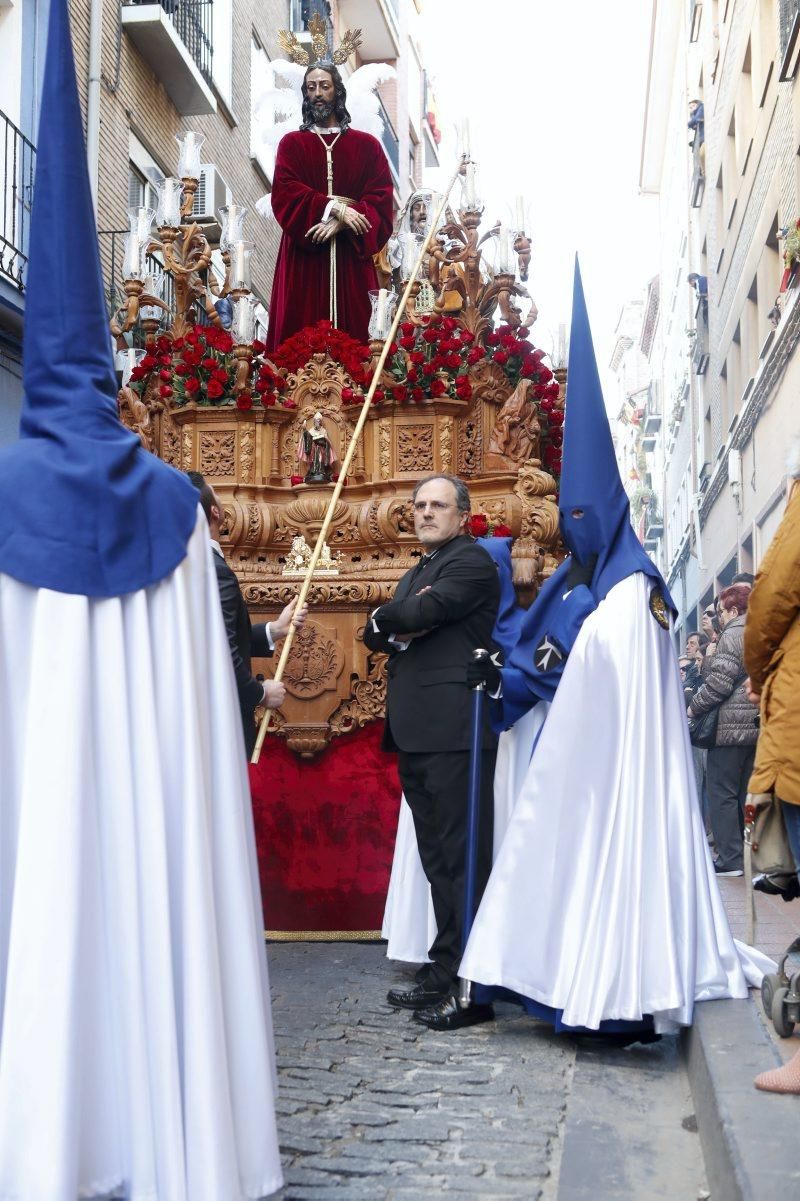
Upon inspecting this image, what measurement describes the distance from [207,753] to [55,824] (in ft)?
1.37

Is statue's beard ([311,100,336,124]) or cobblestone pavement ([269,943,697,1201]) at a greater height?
statue's beard ([311,100,336,124])

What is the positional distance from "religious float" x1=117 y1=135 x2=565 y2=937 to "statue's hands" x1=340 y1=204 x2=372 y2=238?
0.72 m

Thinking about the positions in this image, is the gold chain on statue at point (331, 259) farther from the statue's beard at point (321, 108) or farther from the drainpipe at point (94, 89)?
the drainpipe at point (94, 89)

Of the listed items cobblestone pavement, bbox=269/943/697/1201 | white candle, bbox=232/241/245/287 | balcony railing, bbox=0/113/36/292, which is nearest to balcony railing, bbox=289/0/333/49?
balcony railing, bbox=0/113/36/292

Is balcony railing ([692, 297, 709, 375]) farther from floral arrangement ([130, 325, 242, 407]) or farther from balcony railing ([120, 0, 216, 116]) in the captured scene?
floral arrangement ([130, 325, 242, 407])

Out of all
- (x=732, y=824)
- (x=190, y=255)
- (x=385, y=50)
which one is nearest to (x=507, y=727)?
(x=190, y=255)

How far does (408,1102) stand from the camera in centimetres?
441

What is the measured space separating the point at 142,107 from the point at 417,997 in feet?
48.9

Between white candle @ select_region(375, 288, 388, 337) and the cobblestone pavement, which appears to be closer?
the cobblestone pavement

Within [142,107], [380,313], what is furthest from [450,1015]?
[142,107]

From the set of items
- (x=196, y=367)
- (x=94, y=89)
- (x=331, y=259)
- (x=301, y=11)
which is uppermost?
(x=301, y=11)

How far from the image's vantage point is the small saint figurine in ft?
25.3

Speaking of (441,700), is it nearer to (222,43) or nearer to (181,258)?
(181,258)

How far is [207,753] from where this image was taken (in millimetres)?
3293
